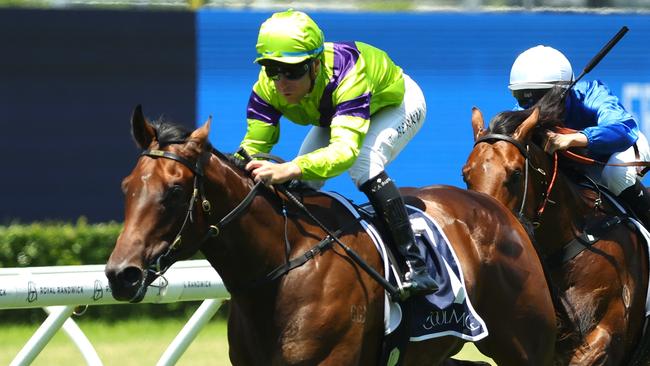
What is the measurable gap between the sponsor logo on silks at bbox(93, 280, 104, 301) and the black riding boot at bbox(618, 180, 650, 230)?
8.90ft

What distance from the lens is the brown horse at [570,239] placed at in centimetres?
543

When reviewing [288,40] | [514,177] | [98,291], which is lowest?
[98,291]

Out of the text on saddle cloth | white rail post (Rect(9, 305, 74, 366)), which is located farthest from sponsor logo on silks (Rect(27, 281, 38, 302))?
the text on saddle cloth

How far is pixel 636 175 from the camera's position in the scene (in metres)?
5.95

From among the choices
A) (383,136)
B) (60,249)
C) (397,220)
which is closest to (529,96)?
(383,136)

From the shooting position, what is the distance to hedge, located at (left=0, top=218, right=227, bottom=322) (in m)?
10.3

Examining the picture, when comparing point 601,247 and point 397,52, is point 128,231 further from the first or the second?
point 397,52

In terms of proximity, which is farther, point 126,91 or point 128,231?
point 126,91

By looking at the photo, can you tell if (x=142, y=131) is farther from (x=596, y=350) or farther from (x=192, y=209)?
(x=596, y=350)

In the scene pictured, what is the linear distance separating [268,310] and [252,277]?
14 cm

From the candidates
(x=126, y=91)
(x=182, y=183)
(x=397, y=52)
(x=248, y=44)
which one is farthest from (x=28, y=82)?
(x=182, y=183)

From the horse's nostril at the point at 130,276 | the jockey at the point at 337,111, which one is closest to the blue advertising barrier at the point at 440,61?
the jockey at the point at 337,111

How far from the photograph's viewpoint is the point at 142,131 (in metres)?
4.21

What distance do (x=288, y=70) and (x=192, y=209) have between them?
719mm
